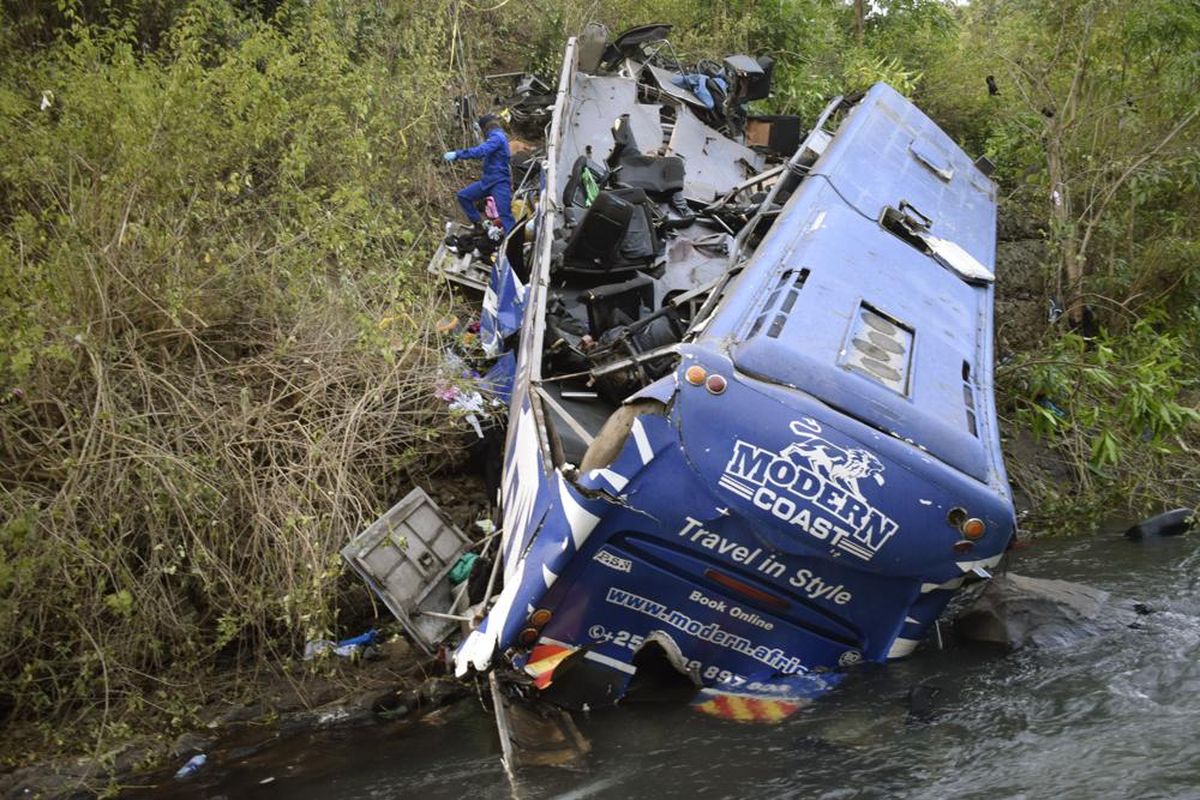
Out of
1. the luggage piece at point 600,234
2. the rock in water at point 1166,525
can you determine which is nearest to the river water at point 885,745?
the rock in water at point 1166,525

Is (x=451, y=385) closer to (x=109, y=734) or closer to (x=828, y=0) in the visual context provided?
(x=109, y=734)

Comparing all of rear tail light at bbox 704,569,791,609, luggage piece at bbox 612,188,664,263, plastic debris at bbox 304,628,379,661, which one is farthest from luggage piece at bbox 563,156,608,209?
rear tail light at bbox 704,569,791,609

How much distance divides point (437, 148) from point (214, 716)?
264 inches

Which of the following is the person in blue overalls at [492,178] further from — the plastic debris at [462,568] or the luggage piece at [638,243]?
the plastic debris at [462,568]

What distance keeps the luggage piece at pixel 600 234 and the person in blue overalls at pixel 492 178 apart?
291cm

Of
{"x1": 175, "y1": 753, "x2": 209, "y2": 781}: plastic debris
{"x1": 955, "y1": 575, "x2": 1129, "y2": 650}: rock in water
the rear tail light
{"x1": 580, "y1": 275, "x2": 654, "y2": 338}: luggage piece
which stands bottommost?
{"x1": 175, "y1": 753, "x2": 209, "y2": 781}: plastic debris

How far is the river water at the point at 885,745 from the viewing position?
4027 mm

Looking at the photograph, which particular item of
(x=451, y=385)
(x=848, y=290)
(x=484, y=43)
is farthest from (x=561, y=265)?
(x=484, y=43)

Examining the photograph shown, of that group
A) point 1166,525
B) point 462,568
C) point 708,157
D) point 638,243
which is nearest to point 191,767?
point 462,568

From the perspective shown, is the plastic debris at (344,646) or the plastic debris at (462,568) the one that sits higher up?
the plastic debris at (462,568)

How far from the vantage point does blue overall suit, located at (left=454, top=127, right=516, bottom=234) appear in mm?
9359

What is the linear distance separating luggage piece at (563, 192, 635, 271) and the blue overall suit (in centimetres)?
294

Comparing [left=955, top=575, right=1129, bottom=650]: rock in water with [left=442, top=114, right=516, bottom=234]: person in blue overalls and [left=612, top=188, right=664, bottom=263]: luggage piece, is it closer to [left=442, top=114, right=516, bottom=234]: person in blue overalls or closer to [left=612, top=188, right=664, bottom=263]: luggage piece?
[left=612, top=188, right=664, bottom=263]: luggage piece

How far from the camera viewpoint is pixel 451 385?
661cm
